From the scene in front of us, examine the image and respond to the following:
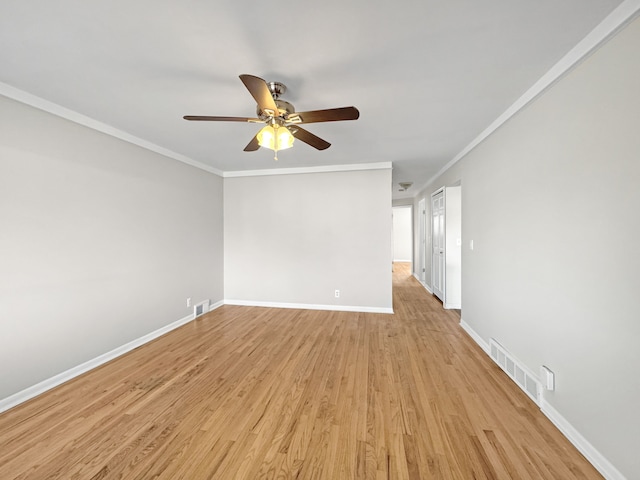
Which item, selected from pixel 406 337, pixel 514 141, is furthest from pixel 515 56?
pixel 406 337

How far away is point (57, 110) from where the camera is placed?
2.20 m

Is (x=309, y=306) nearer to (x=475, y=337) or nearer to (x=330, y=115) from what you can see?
(x=475, y=337)

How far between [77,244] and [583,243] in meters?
3.94

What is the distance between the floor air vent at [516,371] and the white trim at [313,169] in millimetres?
2779

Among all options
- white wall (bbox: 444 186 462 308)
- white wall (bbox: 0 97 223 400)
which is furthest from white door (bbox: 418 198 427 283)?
white wall (bbox: 0 97 223 400)

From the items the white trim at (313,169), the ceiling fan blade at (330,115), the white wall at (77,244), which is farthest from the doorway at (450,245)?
the white wall at (77,244)

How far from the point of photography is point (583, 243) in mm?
1510

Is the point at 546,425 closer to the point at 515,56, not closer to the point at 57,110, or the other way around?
the point at 515,56

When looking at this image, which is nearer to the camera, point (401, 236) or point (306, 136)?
point (306, 136)

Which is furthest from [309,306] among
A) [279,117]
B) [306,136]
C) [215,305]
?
[279,117]

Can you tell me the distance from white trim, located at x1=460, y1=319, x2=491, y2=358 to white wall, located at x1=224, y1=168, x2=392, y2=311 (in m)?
1.06

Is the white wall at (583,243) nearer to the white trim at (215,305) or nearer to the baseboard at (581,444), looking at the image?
the baseboard at (581,444)

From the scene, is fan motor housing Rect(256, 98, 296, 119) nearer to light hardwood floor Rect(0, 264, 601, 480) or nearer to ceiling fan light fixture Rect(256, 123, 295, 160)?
ceiling fan light fixture Rect(256, 123, 295, 160)

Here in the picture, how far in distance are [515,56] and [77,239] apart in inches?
148
